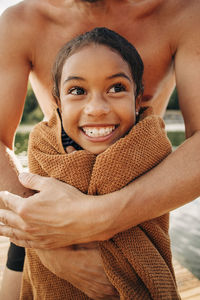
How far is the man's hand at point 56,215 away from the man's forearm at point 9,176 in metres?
0.11

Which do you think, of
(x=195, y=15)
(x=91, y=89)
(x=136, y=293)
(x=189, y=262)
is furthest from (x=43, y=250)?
(x=189, y=262)

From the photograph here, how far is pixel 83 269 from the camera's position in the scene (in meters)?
1.00

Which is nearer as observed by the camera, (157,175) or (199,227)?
(157,175)

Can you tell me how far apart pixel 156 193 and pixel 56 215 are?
0.38 metres

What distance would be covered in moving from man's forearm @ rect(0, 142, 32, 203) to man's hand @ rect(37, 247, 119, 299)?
0.29 m

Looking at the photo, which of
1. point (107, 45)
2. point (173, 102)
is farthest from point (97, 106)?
point (173, 102)

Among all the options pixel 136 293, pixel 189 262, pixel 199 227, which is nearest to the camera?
pixel 136 293

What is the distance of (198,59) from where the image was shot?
1.29 meters

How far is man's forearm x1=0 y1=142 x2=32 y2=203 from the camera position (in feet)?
3.82

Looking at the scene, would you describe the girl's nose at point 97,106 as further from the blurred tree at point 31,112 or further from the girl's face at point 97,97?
the blurred tree at point 31,112

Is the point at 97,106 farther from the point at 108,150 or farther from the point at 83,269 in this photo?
the point at 83,269

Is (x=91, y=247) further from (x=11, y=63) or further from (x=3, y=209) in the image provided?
(x=11, y=63)

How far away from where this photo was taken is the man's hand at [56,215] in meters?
0.95

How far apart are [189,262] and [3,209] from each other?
2364 millimetres
